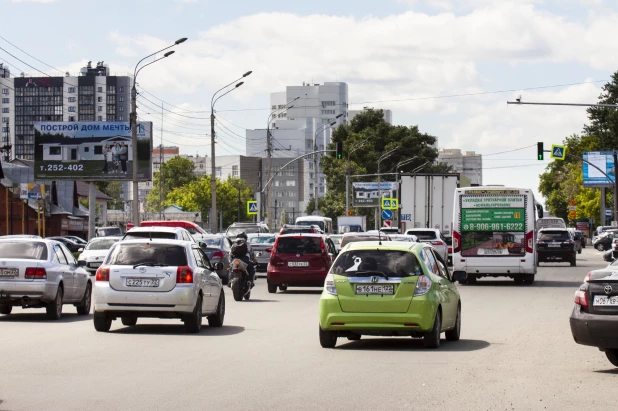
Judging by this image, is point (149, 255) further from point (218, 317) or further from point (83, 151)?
point (83, 151)

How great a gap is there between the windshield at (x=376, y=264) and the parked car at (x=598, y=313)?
11.3ft

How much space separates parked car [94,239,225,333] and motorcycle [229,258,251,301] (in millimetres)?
9196

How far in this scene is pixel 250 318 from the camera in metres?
22.2

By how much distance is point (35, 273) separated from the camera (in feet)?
68.0

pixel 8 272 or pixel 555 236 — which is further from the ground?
pixel 555 236

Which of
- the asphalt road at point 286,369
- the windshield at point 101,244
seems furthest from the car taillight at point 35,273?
the windshield at point 101,244

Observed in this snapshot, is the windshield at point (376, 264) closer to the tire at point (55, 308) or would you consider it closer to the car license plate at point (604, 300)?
the car license plate at point (604, 300)

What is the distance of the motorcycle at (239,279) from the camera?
2797cm

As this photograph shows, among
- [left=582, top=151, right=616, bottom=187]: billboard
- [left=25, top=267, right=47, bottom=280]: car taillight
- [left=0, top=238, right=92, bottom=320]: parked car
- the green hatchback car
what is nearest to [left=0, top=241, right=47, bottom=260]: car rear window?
[left=0, top=238, right=92, bottom=320]: parked car

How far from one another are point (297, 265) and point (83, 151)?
41215 mm

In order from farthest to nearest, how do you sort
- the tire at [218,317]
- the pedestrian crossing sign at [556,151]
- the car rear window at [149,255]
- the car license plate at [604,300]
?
the pedestrian crossing sign at [556,151] → the tire at [218,317] → the car rear window at [149,255] → the car license plate at [604,300]

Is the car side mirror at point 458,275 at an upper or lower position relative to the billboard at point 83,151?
lower

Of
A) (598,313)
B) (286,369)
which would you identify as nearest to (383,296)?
(286,369)

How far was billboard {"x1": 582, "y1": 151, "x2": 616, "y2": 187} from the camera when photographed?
110m
